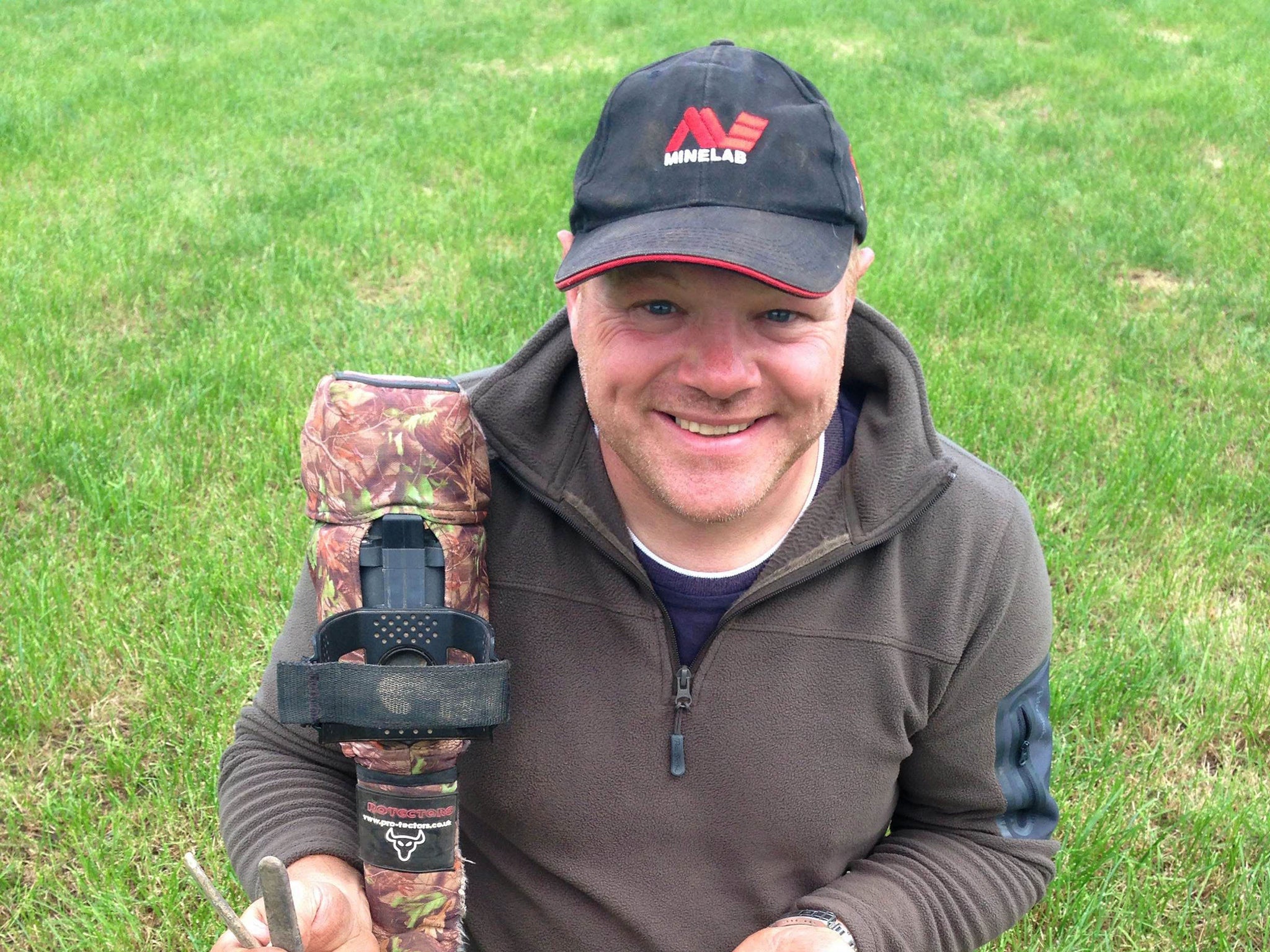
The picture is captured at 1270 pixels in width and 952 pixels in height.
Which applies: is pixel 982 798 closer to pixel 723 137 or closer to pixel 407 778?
pixel 407 778

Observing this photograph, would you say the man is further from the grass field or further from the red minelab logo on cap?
the grass field

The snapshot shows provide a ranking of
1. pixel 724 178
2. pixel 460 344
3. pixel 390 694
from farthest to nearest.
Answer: pixel 460 344 → pixel 724 178 → pixel 390 694

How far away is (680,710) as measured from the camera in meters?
2.08

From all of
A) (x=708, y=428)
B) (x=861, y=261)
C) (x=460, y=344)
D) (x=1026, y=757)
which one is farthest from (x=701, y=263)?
(x=460, y=344)

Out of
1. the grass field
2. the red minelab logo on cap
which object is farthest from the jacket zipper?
the grass field

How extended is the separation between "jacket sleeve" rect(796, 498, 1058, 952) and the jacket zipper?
0.17 metres

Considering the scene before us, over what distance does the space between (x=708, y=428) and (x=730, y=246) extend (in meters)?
0.30

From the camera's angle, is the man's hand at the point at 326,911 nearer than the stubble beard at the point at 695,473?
Yes

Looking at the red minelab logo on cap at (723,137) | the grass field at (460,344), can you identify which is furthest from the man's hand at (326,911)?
the red minelab logo on cap at (723,137)

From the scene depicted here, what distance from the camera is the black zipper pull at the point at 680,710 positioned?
2.08 meters

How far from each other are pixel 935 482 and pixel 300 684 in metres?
1.01

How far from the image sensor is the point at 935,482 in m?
2.07

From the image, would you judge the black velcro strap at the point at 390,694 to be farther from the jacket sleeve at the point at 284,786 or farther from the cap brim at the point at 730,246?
the cap brim at the point at 730,246

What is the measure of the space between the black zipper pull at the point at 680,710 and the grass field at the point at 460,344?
127 centimetres
